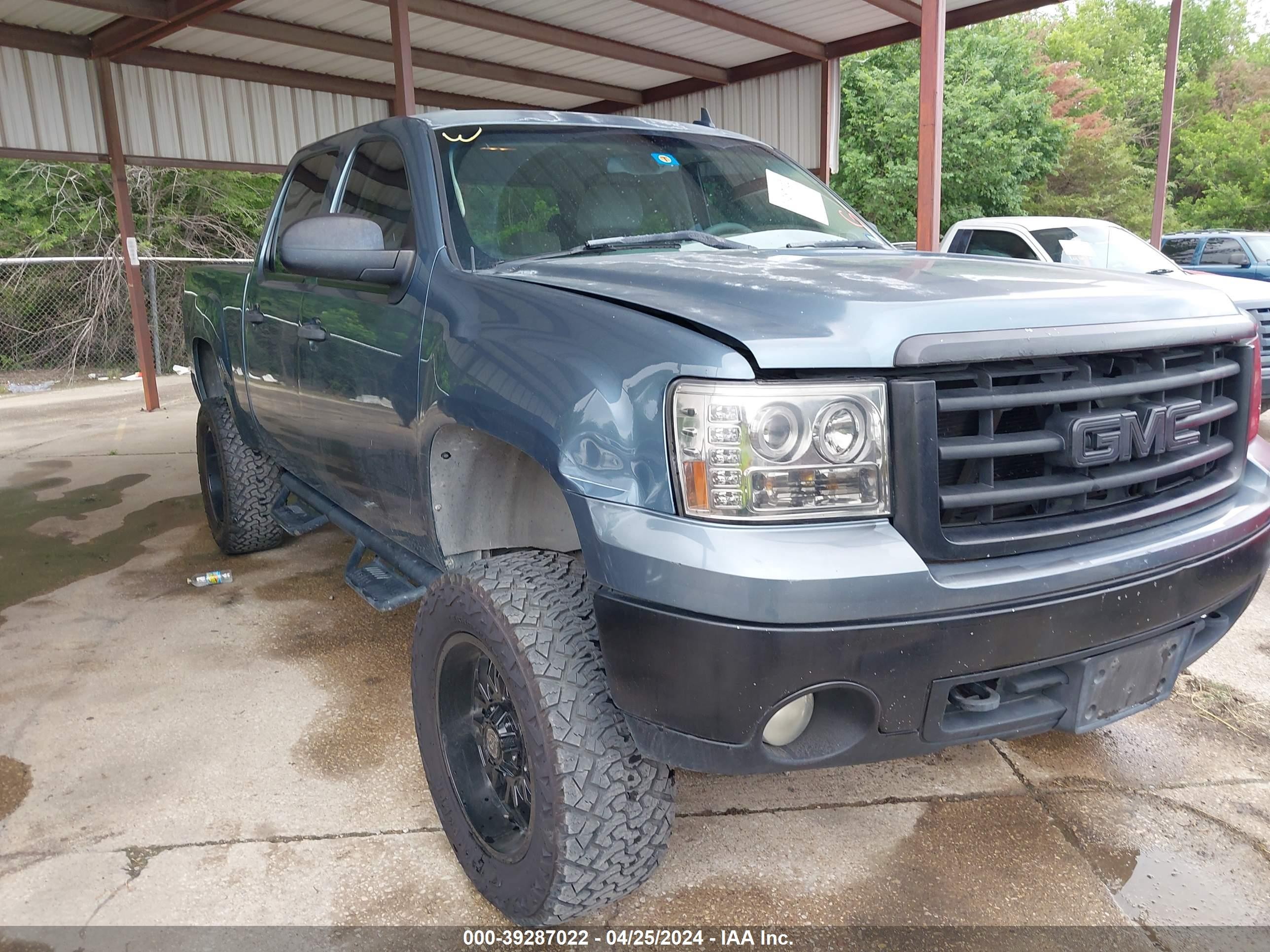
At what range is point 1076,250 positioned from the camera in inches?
312

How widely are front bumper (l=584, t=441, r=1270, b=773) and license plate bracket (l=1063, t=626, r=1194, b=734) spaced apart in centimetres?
3

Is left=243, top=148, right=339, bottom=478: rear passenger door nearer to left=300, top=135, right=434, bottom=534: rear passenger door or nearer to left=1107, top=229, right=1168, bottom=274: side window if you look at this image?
left=300, top=135, right=434, bottom=534: rear passenger door

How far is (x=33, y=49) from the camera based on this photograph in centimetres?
927

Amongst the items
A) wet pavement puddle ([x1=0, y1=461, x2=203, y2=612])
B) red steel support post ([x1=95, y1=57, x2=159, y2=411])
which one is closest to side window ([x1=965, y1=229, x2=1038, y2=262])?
wet pavement puddle ([x1=0, y1=461, x2=203, y2=612])

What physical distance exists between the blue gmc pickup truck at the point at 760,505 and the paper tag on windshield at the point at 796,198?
2.09 feet

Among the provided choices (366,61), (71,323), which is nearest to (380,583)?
(366,61)

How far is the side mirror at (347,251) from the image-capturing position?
260 centimetres

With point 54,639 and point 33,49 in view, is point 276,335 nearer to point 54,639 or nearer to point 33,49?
point 54,639

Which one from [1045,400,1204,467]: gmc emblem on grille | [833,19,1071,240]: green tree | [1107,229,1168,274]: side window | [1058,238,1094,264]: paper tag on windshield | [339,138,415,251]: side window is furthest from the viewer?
[833,19,1071,240]: green tree

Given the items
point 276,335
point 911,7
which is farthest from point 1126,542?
point 911,7

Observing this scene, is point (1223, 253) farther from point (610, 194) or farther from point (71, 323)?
point (71, 323)

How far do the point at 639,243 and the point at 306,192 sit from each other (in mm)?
1782

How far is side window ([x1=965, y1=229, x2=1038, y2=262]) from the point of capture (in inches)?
317

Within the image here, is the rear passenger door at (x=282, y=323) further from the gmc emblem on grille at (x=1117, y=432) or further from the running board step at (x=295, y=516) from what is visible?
the gmc emblem on grille at (x=1117, y=432)
